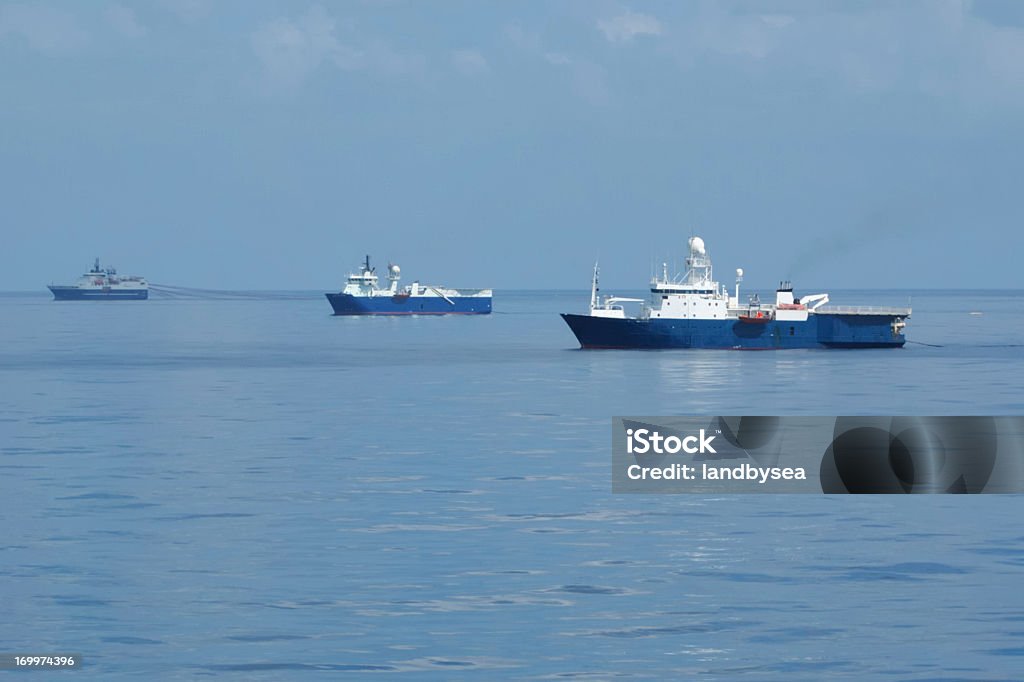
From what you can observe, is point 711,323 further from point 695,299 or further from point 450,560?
point 450,560

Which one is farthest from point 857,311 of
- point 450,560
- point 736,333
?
point 450,560

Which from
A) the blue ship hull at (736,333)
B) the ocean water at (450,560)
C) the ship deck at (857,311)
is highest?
the ship deck at (857,311)

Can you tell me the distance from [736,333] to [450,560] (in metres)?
88.2

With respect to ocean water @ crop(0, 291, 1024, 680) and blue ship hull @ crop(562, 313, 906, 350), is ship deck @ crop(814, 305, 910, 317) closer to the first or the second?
blue ship hull @ crop(562, 313, 906, 350)

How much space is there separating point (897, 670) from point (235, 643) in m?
9.28

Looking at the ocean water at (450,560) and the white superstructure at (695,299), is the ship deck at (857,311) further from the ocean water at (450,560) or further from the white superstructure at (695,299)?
the ocean water at (450,560)

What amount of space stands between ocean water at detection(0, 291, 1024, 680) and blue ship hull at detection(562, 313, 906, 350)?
51873 mm

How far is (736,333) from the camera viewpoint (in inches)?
4491

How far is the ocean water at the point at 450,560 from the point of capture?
70.3ft

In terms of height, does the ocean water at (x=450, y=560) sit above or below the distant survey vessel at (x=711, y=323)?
below

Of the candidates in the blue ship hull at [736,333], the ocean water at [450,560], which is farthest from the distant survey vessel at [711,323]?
the ocean water at [450,560]

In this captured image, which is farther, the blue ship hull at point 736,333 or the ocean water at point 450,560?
the blue ship hull at point 736,333

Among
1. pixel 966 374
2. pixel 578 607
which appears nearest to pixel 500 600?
pixel 578 607

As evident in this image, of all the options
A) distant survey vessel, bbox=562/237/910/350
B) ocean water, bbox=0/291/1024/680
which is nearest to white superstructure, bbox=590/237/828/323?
distant survey vessel, bbox=562/237/910/350
